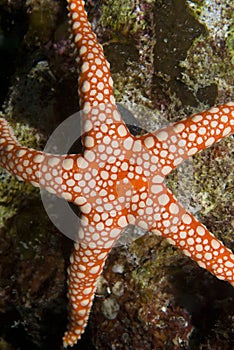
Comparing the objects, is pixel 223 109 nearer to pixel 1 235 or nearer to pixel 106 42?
pixel 106 42

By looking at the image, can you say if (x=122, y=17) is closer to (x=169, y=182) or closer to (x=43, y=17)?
(x=43, y=17)

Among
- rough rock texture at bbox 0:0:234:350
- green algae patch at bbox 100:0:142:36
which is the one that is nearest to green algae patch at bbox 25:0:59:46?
rough rock texture at bbox 0:0:234:350

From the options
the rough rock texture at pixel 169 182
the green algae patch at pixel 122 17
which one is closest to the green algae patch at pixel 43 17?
the rough rock texture at pixel 169 182

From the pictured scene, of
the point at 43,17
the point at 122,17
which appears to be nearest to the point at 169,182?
the point at 122,17

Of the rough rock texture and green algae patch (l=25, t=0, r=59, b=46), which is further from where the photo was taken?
green algae patch (l=25, t=0, r=59, b=46)

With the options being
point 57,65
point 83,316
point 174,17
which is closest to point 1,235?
point 83,316

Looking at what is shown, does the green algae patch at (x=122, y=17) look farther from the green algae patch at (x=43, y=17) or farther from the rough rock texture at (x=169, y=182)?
the green algae patch at (x=43, y=17)

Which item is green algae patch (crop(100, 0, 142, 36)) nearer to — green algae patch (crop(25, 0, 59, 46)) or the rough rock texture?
the rough rock texture

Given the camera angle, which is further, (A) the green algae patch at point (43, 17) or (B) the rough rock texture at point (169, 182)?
(A) the green algae patch at point (43, 17)

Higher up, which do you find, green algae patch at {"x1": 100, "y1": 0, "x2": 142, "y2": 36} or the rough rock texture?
green algae patch at {"x1": 100, "y1": 0, "x2": 142, "y2": 36}

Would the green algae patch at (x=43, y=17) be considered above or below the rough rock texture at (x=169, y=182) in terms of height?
above
